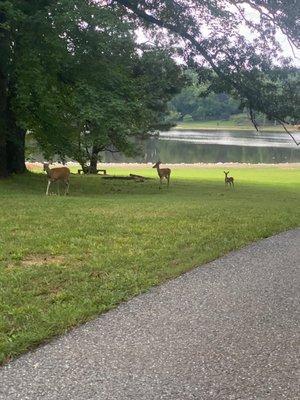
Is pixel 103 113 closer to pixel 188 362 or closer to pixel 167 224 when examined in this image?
pixel 167 224

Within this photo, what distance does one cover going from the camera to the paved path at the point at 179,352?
3.61 meters

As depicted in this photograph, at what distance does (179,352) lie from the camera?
4.23 metres

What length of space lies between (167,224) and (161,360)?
20.5ft

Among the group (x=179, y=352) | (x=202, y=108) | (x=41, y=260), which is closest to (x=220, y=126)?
(x=202, y=108)

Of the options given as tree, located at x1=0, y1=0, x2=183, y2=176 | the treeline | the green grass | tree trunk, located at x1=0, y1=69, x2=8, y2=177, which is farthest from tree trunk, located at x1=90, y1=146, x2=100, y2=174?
the green grass

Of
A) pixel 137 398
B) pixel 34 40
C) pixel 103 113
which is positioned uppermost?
pixel 34 40

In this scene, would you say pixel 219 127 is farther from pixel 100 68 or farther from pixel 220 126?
pixel 100 68

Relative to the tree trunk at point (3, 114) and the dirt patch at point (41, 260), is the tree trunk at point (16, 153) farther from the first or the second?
the dirt patch at point (41, 260)

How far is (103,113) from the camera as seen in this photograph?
1491 cm

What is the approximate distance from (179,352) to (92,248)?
382 centimetres

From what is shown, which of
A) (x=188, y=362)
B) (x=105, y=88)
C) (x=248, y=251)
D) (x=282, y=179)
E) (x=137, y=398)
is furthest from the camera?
(x=282, y=179)

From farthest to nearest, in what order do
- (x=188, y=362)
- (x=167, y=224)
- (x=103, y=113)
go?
(x=103, y=113)
(x=167, y=224)
(x=188, y=362)

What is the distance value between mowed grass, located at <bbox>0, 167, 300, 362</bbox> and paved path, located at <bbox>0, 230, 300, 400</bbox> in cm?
32

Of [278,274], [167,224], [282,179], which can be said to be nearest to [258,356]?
[278,274]
